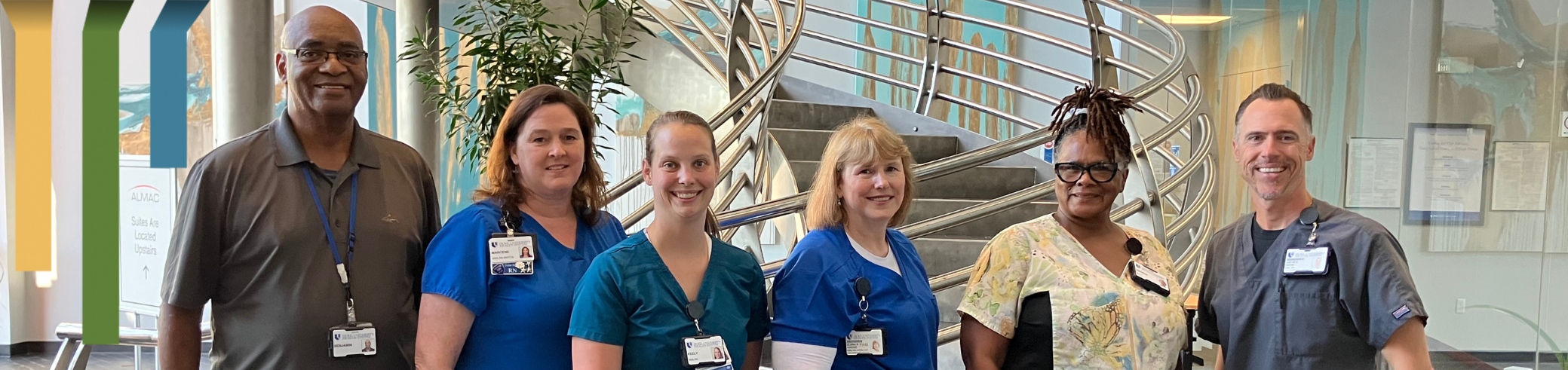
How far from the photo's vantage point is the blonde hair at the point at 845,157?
1.93 m

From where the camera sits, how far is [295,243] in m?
1.91

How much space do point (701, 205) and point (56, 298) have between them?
333 inches

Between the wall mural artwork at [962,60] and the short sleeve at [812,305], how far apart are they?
682 cm

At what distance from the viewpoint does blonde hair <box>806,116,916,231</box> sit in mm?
1928

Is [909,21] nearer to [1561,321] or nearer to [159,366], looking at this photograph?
[1561,321]

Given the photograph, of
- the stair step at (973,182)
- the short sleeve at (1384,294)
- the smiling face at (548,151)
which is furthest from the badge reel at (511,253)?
the stair step at (973,182)

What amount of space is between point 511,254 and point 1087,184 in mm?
1071

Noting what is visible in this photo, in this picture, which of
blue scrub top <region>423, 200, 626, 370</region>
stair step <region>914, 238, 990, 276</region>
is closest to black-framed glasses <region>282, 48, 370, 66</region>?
blue scrub top <region>423, 200, 626, 370</region>

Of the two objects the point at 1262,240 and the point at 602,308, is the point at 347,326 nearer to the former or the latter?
the point at 602,308

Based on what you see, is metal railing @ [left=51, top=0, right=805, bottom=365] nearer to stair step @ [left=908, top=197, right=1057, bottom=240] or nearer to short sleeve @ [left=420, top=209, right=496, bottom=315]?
short sleeve @ [left=420, top=209, right=496, bottom=315]

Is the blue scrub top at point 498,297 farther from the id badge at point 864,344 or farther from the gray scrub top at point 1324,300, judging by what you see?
the gray scrub top at point 1324,300

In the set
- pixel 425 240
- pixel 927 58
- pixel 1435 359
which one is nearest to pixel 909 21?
pixel 927 58

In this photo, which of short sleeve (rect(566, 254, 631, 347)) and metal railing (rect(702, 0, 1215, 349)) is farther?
metal railing (rect(702, 0, 1215, 349))

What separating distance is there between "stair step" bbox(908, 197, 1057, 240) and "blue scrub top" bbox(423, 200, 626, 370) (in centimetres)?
289
